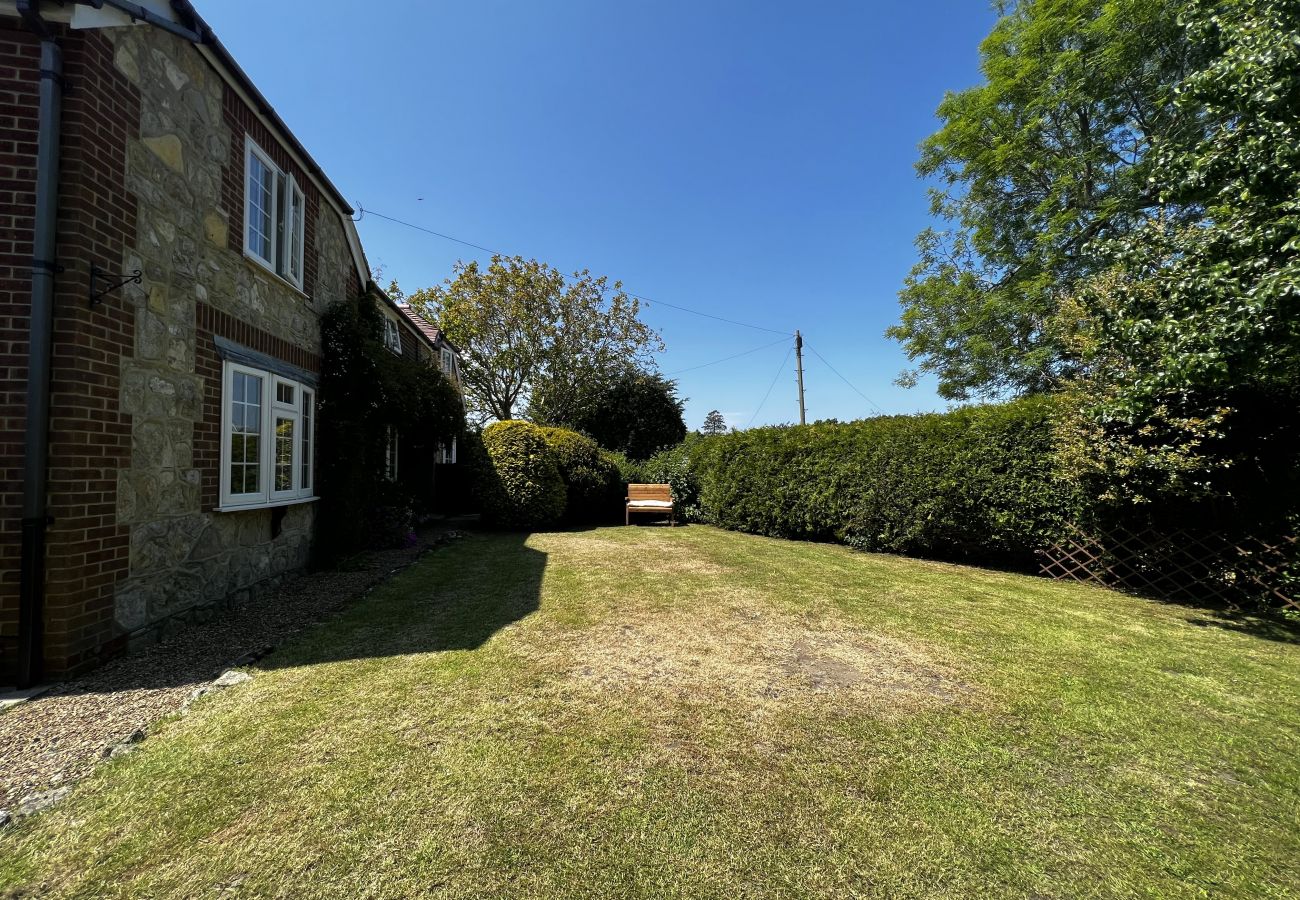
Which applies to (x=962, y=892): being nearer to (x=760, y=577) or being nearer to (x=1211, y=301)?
(x=760, y=577)

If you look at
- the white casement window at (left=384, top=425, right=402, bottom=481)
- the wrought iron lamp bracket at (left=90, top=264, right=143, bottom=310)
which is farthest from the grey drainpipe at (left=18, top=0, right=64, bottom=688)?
the white casement window at (left=384, top=425, right=402, bottom=481)

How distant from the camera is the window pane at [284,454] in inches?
246

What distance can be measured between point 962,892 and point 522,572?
20.2 feet

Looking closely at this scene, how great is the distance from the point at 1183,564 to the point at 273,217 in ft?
39.0

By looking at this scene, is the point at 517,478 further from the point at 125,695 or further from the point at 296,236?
the point at 125,695

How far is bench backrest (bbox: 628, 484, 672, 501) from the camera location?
1359cm

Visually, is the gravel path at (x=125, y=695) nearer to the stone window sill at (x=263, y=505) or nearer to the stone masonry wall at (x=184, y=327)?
the stone masonry wall at (x=184, y=327)

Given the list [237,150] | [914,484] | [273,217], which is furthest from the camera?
[914,484]

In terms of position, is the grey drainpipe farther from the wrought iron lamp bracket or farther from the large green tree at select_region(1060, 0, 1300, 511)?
the large green tree at select_region(1060, 0, 1300, 511)

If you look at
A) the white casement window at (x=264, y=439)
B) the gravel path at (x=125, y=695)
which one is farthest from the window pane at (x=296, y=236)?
the gravel path at (x=125, y=695)

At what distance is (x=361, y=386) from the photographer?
25.4 feet

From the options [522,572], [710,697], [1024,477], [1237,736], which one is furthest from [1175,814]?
[522,572]

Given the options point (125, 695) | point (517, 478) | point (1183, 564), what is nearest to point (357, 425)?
point (517, 478)

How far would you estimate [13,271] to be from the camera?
3.57 meters
